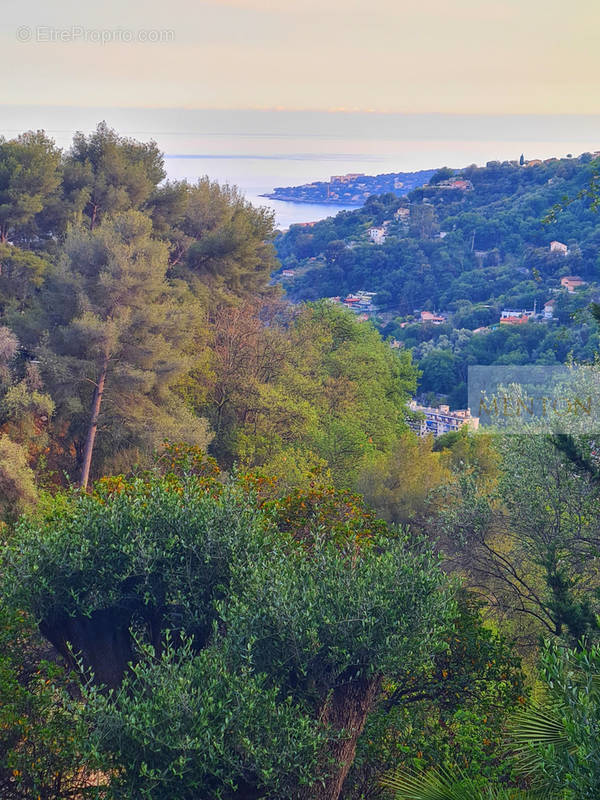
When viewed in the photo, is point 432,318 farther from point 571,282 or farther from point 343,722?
point 343,722

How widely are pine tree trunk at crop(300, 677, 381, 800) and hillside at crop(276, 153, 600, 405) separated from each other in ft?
45.7

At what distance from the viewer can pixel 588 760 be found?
454 cm

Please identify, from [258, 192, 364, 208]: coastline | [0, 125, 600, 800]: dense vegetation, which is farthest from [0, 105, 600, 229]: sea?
[0, 125, 600, 800]: dense vegetation

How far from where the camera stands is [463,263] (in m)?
50.8

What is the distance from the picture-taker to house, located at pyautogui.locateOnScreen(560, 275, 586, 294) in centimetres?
3385

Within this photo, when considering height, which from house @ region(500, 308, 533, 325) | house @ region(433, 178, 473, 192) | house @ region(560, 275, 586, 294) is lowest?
house @ region(500, 308, 533, 325)

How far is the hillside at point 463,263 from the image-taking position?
110 feet

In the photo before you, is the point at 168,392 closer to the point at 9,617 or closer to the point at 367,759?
the point at 9,617

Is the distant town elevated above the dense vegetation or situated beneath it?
elevated above

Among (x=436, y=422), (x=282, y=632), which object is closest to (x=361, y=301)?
(x=436, y=422)

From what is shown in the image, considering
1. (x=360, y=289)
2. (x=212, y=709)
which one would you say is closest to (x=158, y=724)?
(x=212, y=709)

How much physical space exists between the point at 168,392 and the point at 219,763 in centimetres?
1494

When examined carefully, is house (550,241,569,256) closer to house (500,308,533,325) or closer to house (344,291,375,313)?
house (500,308,533,325)

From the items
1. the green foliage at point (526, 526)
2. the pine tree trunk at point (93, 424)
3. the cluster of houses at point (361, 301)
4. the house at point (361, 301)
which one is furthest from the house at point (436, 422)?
the green foliage at point (526, 526)
